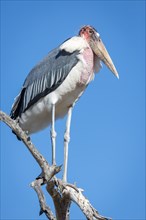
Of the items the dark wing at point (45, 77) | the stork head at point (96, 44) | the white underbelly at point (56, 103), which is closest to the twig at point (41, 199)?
the white underbelly at point (56, 103)

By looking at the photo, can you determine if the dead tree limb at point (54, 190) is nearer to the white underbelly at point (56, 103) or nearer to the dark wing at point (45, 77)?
the white underbelly at point (56, 103)

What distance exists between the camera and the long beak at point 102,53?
10565mm

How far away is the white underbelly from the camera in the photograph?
10211 mm

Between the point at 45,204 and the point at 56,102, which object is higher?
the point at 56,102

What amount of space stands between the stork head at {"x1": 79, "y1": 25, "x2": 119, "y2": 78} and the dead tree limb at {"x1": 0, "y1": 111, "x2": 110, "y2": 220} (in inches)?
101

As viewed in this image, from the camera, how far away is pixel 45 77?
10.6m

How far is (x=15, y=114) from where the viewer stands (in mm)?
10805

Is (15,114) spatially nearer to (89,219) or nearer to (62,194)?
(62,194)

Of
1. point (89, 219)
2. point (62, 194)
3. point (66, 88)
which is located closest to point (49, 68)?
point (66, 88)

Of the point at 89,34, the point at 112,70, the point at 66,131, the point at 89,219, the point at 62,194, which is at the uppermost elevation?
the point at 89,34

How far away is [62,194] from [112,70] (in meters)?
2.73

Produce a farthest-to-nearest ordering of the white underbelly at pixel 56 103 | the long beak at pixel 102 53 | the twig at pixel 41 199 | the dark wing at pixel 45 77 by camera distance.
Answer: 1. the long beak at pixel 102 53
2. the dark wing at pixel 45 77
3. the white underbelly at pixel 56 103
4. the twig at pixel 41 199

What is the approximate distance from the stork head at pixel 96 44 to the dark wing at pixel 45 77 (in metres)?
0.48

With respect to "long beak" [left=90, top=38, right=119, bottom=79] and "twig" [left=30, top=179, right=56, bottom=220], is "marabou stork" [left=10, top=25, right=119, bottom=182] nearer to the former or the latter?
"long beak" [left=90, top=38, right=119, bottom=79]
